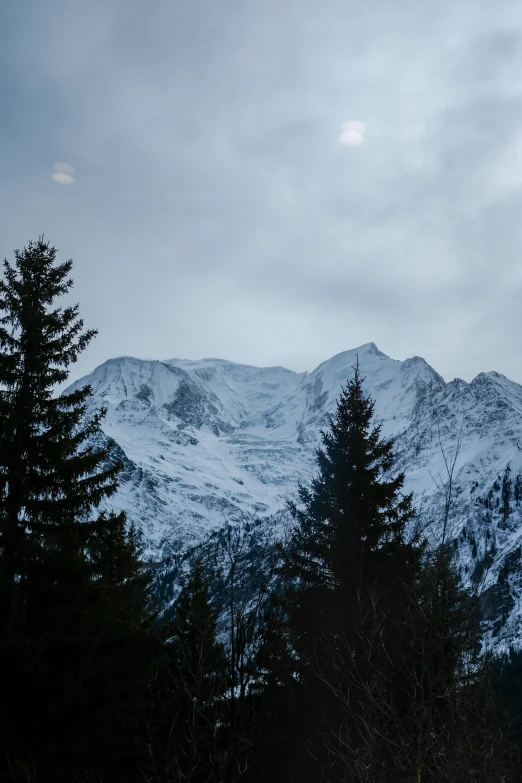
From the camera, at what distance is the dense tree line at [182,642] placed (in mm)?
10289

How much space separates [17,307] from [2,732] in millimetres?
9210

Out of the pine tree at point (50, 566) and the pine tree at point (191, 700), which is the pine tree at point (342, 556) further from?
the pine tree at point (50, 566)

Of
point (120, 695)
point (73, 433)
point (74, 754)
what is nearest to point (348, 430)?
point (73, 433)

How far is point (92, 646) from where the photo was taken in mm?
12953

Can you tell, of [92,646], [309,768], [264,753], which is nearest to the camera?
[92,646]

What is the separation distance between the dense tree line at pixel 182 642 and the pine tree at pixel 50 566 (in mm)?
33

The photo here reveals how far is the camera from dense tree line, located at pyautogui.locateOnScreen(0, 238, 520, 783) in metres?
10.3

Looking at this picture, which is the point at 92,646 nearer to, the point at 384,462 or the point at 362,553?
the point at 362,553

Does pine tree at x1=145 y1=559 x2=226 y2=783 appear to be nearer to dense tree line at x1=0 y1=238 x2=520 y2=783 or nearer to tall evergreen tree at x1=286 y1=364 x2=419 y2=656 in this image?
dense tree line at x1=0 y1=238 x2=520 y2=783

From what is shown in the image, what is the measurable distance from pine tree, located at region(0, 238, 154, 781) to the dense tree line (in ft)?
0.11

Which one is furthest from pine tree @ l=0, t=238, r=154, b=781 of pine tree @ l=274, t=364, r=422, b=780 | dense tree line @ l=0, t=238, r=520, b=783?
pine tree @ l=274, t=364, r=422, b=780

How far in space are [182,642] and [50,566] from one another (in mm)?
3370

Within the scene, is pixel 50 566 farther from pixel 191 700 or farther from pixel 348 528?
pixel 348 528

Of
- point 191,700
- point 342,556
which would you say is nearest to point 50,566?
point 191,700
